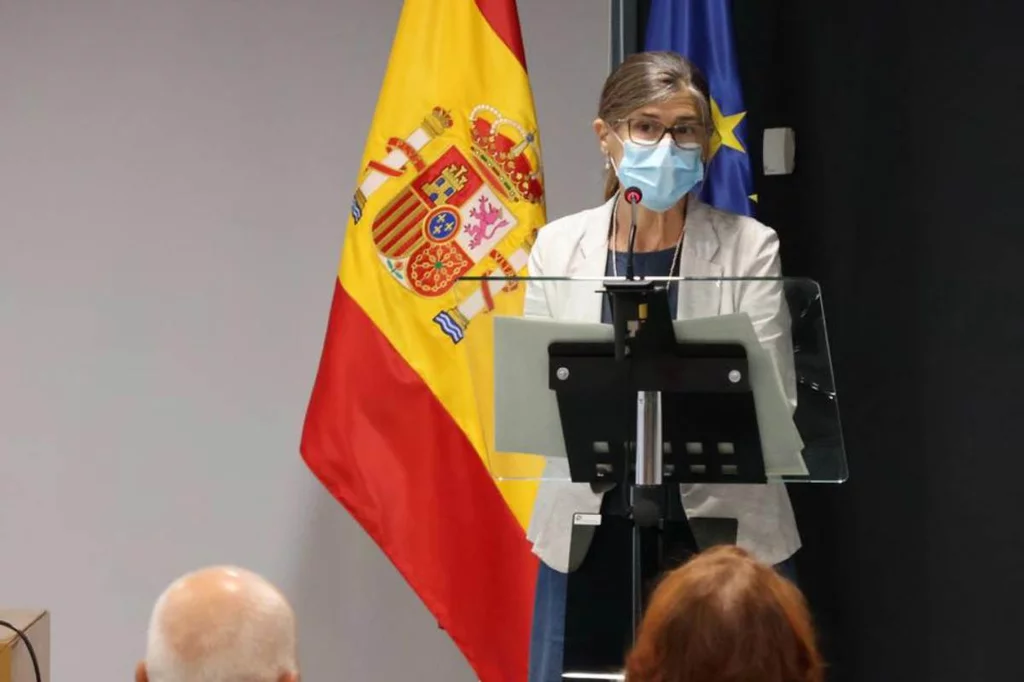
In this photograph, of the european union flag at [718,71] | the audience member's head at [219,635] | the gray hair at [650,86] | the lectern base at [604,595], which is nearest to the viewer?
the audience member's head at [219,635]

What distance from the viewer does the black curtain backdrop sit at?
306cm

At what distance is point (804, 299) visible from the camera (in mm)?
1881

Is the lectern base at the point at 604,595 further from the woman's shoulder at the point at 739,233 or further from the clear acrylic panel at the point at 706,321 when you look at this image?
the woman's shoulder at the point at 739,233

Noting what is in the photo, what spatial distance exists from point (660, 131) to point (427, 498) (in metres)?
1.16

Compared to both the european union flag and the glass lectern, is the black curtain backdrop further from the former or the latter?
the glass lectern

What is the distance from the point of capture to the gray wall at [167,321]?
3600 millimetres

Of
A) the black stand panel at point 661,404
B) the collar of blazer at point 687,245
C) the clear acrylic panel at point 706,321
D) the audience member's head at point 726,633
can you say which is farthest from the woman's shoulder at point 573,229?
the audience member's head at point 726,633

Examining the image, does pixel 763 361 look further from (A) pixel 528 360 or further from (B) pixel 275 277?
(B) pixel 275 277

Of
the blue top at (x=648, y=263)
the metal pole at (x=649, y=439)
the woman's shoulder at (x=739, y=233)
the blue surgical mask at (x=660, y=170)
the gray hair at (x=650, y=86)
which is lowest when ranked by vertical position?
the metal pole at (x=649, y=439)

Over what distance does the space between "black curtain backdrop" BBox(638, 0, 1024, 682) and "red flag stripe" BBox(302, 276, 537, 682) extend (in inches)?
A: 29.9

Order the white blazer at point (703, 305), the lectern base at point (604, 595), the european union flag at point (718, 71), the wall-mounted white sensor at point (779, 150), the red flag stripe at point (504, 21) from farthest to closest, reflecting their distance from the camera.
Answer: the wall-mounted white sensor at point (779, 150) < the red flag stripe at point (504, 21) < the european union flag at point (718, 71) < the lectern base at point (604, 595) < the white blazer at point (703, 305)

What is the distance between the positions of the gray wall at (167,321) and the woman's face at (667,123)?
1406mm

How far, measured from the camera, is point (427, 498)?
10.3 ft

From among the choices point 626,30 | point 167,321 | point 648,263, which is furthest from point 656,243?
point 167,321
